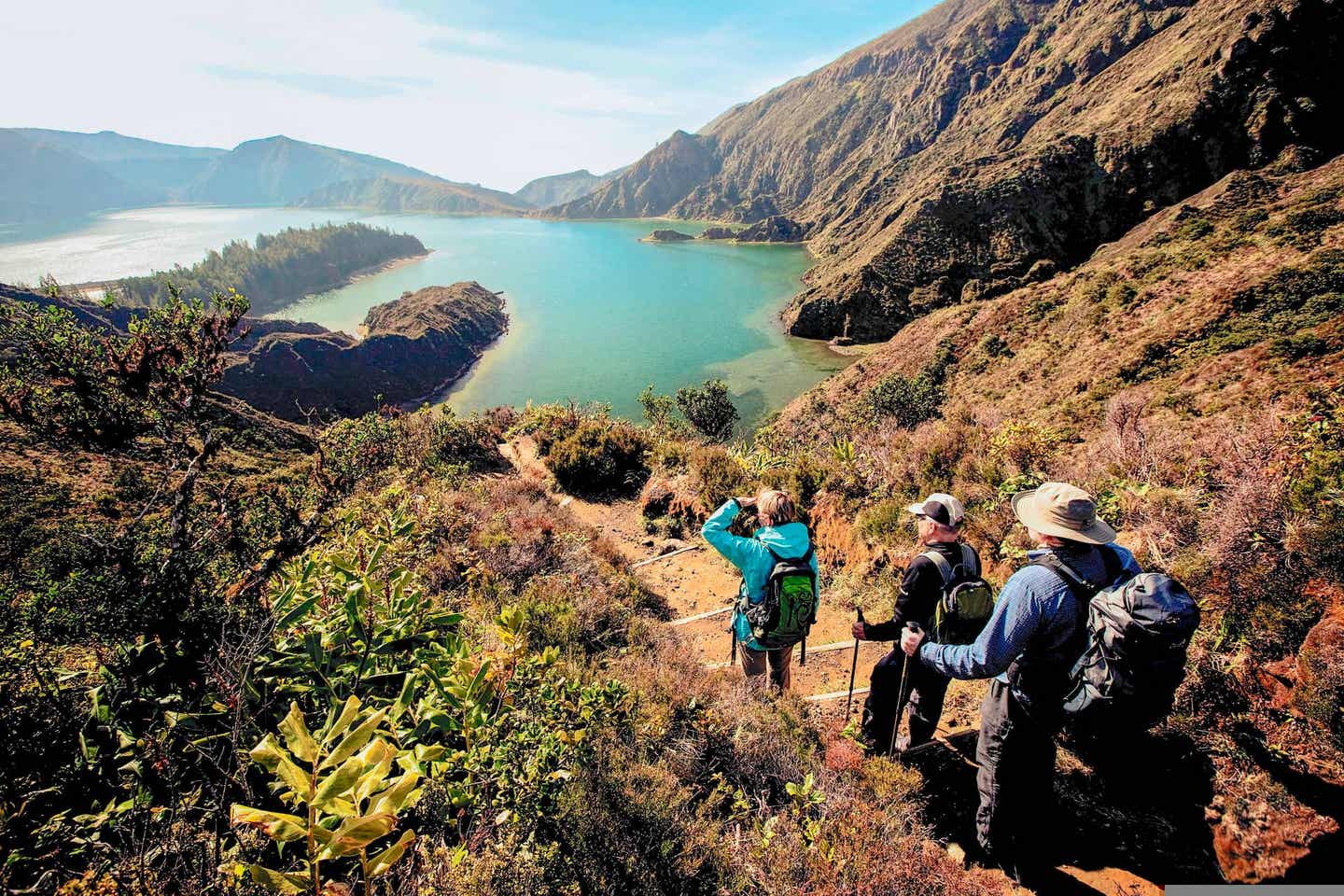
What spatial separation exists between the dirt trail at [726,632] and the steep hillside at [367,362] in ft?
133

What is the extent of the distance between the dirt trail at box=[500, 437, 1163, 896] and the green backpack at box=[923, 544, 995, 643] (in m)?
1.09

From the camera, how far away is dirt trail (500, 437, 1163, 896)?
2744mm

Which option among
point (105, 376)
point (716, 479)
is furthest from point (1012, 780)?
point (105, 376)

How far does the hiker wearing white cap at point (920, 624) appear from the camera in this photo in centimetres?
313

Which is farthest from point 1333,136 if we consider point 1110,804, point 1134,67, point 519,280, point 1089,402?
point 519,280

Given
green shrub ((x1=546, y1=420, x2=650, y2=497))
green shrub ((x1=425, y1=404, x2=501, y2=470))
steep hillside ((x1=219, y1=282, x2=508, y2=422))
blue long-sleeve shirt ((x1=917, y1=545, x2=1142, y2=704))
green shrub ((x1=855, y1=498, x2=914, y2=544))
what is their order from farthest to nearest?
1. steep hillside ((x1=219, y1=282, x2=508, y2=422))
2. green shrub ((x1=425, y1=404, x2=501, y2=470))
3. green shrub ((x1=546, y1=420, x2=650, y2=497))
4. green shrub ((x1=855, y1=498, x2=914, y2=544))
5. blue long-sleeve shirt ((x1=917, y1=545, x2=1142, y2=704))

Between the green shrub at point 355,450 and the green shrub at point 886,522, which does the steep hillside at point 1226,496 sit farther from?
the green shrub at point 355,450

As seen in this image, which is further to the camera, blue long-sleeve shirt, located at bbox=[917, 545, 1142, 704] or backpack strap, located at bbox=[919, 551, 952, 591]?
backpack strap, located at bbox=[919, 551, 952, 591]

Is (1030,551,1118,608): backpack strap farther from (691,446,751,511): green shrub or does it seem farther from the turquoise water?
the turquoise water

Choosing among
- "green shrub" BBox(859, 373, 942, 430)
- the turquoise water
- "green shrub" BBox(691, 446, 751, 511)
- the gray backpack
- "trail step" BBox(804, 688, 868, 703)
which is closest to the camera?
the gray backpack

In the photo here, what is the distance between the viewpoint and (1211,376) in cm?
1273

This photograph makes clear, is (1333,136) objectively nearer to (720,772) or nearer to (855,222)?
(720,772)

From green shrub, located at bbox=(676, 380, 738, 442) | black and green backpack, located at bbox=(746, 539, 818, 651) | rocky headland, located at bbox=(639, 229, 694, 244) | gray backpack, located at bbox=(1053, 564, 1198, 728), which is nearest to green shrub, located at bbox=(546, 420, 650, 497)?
black and green backpack, located at bbox=(746, 539, 818, 651)

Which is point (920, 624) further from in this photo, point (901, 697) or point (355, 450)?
point (355, 450)
